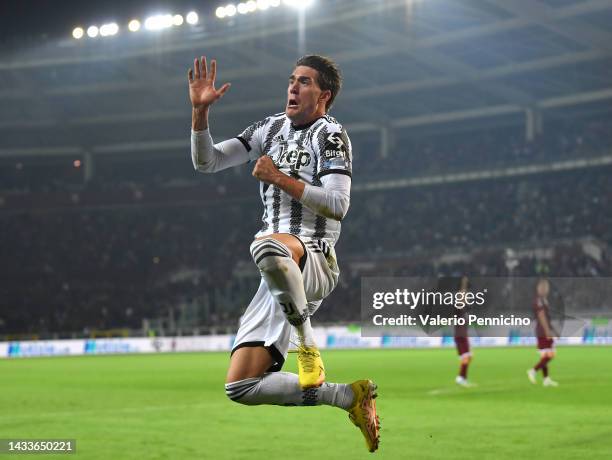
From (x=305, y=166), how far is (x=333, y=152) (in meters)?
0.21

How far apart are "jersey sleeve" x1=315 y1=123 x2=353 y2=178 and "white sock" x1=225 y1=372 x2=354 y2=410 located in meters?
1.17

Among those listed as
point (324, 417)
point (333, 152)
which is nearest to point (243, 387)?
point (333, 152)

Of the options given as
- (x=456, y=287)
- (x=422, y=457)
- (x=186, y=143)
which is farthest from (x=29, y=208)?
(x=422, y=457)

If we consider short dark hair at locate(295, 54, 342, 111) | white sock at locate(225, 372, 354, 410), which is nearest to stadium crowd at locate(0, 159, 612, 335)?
short dark hair at locate(295, 54, 342, 111)

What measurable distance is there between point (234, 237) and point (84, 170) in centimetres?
1111

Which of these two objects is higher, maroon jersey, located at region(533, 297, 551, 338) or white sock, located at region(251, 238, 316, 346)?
white sock, located at region(251, 238, 316, 346)

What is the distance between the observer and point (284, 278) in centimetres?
503

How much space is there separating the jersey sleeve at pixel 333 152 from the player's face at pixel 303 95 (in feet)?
0.63

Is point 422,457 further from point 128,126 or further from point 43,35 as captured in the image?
point 128,126

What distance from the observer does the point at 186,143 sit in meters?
53.8

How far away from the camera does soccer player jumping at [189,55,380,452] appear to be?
5.19m

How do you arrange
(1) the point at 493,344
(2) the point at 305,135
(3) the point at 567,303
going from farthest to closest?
(1) the point at 493,344
(3) the point at 567,303
(2) the point at 305,135

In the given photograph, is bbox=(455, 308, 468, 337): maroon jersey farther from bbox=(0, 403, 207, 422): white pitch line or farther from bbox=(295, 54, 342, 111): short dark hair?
bbox=(295, 54, 342, 111): short dark hair

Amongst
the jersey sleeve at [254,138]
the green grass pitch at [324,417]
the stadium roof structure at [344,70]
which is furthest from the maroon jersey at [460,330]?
the stadium roof structure at [344,70]
